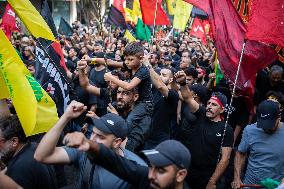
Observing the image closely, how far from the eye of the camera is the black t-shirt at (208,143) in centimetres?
481

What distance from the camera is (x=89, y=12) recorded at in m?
34.2

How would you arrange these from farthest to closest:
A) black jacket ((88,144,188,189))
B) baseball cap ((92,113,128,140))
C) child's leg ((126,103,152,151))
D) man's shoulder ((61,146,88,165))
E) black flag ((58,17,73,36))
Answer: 1. black flag ((58,17,73,36))
2. child's leg ((126,103,152,151))
3. baseball cap ((92,113,128,140))
4. man's shoulder ((61,146,88,165))
5. black jacket ((88,144,188,189))

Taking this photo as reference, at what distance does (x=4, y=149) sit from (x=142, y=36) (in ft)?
29.5

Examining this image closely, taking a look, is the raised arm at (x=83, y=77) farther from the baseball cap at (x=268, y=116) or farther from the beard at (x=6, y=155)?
the baseball cap at (x=268, y=116)

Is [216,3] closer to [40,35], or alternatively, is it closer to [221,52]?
[221,52]

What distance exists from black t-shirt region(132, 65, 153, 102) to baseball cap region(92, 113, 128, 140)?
4.95 ft

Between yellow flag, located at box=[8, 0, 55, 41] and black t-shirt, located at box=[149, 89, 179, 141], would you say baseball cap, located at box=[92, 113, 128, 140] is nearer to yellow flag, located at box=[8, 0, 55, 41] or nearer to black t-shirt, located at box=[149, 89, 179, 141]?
yellow flag, located at box=[8, 0, 55, 41]

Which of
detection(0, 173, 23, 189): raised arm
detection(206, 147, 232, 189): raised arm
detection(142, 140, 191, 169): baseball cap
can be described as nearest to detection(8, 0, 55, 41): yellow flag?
detection(0, 173, 23, 189): raised arm

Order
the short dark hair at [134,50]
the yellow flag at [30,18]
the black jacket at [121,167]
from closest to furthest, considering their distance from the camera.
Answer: the black jacket at [121,167]
the yellow flag at [30,18]
the short dark hair at [134,50]

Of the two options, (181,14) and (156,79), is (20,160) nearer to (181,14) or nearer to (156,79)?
(156,79)

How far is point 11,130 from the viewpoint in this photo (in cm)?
364

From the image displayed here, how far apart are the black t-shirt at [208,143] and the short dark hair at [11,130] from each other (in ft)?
6.43

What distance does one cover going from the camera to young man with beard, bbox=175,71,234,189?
15.7 ft

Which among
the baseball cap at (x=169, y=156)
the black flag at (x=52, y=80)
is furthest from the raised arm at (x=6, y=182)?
the black flag at (x=52, y=80)
